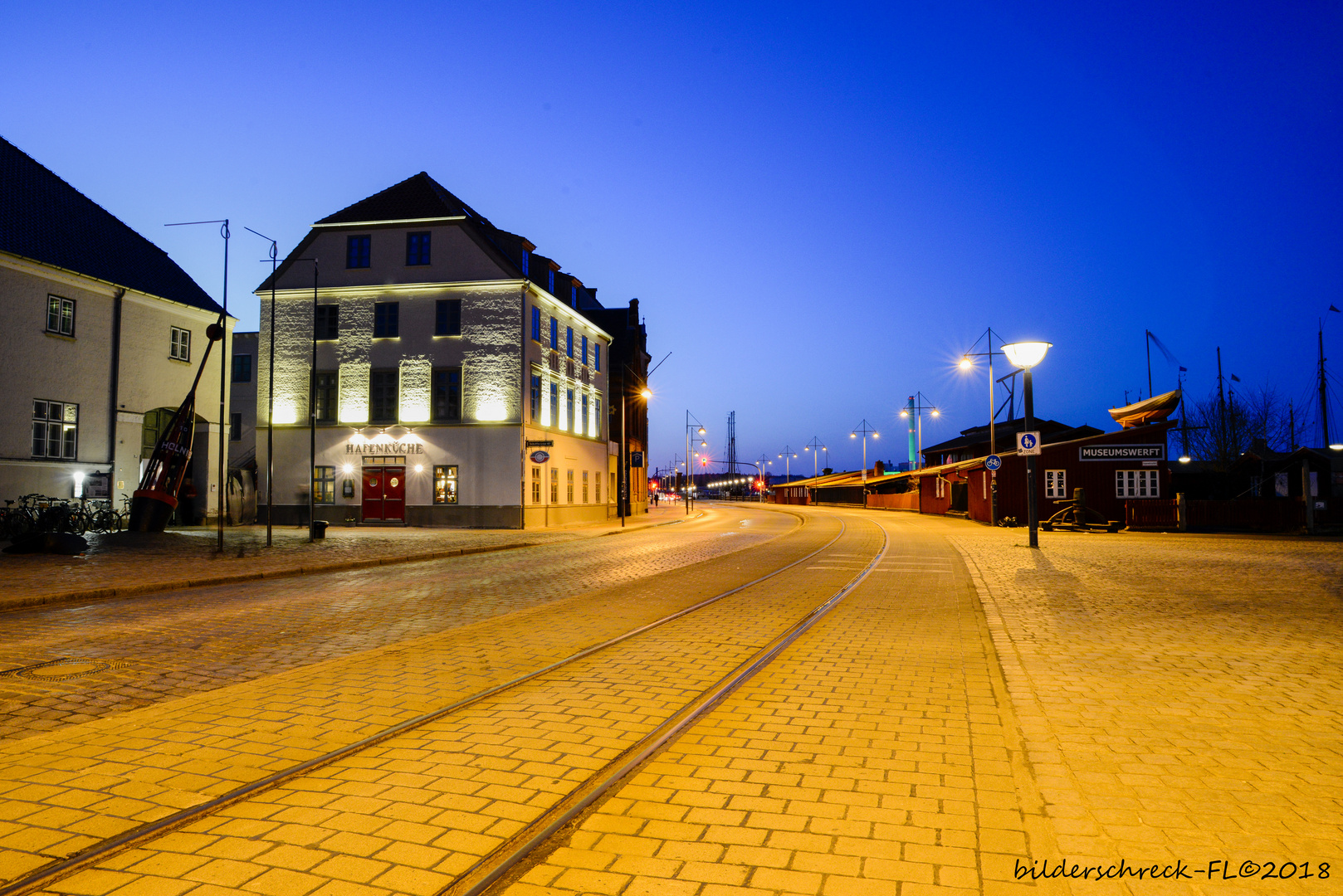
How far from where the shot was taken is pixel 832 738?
17.2 feet

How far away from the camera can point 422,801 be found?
4148 mm

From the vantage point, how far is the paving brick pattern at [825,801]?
334 centimetres

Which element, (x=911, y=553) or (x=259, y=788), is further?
(x=911, y=553)

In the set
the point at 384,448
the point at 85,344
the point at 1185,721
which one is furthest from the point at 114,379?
the point at 1185,721

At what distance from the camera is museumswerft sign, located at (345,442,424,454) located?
3431cm

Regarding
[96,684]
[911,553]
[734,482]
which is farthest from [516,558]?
[734,482]

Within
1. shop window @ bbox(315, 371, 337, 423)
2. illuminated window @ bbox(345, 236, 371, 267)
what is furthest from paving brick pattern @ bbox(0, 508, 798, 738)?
illuminated window @ bbox(345, 236, 371, 267)

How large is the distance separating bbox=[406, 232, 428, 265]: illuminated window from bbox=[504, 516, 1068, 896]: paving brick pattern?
103 feet

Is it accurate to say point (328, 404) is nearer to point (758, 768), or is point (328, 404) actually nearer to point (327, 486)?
point (327, 486)

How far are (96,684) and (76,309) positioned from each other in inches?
900

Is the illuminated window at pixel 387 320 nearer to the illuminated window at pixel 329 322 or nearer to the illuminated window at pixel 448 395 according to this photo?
the illuminated window at pixel 329 322

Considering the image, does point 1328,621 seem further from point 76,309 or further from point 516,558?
point 76,309

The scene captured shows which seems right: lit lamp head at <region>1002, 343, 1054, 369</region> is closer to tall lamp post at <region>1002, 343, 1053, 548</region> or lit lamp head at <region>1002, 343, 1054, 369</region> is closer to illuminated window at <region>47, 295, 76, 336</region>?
tall lamp post at <region>1002, 343, 1053, 548</region>

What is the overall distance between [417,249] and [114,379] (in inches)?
511
